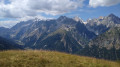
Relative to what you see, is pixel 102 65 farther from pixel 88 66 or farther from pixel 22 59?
pixel 22 59

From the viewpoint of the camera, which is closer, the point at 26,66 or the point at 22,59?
the point at 26,66

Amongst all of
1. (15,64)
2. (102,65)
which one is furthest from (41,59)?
(102,65)

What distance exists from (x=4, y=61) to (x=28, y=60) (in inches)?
81.2

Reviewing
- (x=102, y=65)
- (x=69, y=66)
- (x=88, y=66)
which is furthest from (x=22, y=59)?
(x=102, y=65)

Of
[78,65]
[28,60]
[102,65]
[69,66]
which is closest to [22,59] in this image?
[28,60]

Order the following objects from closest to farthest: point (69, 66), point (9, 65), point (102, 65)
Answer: point (9, 65), point (69, 66), point (102, 65)

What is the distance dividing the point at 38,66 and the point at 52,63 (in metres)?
1.44

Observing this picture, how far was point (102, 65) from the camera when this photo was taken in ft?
45.7

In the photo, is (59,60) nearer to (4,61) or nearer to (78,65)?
(78,65)

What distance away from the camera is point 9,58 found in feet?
43.7

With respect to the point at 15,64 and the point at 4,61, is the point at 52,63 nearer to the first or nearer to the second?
the point at 15,64

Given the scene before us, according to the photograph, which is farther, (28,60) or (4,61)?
(28,60)

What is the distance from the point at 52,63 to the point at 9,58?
392 centimetres

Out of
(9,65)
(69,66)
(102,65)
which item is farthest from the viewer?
(102,65)
